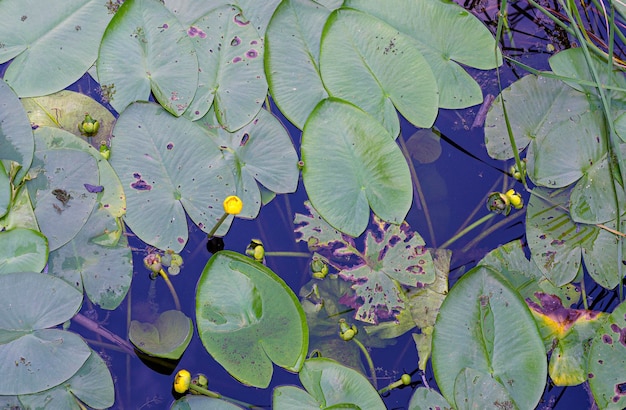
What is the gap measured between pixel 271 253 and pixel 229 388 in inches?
18.8

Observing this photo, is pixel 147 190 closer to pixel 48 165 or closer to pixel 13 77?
pixel 48 165

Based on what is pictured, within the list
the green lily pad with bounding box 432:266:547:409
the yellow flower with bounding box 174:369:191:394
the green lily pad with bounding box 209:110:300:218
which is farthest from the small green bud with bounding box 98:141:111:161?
the green lily pad with bounding box 432:266:547:409

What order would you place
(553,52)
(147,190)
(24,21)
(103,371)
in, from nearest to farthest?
(103,371) → (147,190) → (24,21) → (553,52)

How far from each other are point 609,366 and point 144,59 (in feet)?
6.29

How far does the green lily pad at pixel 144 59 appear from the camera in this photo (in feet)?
6.86

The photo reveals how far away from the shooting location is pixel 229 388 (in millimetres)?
1882

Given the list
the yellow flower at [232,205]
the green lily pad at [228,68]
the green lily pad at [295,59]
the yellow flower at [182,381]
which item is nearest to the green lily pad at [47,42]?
the green lily pad at [228,68]

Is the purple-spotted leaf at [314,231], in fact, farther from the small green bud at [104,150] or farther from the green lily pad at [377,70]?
the small green bud at [104,150]

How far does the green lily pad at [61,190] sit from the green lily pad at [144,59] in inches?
10.1

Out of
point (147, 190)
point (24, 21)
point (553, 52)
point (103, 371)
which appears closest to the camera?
point (103, 371)

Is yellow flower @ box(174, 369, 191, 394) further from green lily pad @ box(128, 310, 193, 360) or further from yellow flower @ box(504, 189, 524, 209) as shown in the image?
yellow flower @ box(504, 189, 524, 209)

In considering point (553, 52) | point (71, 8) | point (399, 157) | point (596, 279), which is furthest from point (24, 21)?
point (596, 279)

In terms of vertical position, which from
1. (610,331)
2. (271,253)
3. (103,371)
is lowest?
(103,371)

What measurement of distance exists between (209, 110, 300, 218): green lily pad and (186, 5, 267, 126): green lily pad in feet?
0.14
